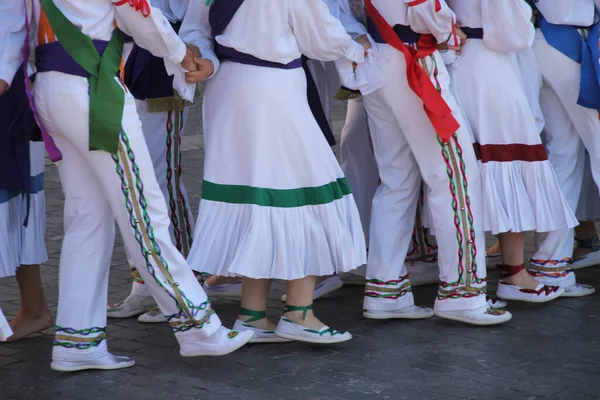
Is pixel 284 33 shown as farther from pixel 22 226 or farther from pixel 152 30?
pixel 22 226

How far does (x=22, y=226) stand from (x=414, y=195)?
1.73m

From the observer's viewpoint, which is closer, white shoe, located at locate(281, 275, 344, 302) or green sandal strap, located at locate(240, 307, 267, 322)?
green sandal strap, located at locate(240, 307, 267, 322)

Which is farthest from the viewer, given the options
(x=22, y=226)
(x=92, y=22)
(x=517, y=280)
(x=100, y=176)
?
(x=517, y=280)

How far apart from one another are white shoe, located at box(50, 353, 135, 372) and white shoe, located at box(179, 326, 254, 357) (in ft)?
0.76

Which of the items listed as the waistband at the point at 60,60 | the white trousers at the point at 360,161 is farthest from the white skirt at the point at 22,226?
the white trousers at the point at 360,161

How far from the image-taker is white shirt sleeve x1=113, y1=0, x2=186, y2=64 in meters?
4.34

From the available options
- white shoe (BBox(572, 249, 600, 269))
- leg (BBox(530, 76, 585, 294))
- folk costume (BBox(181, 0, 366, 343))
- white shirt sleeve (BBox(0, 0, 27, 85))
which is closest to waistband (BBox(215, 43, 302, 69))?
folk costume (BBox(181, 0, 366, 343))

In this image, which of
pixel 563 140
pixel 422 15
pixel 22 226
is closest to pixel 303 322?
pixel 22 226

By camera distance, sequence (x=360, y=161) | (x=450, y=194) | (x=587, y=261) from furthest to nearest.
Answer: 1. (x=587, y=261)
2. (x=360, y=161)
3. (x=450, y=194)

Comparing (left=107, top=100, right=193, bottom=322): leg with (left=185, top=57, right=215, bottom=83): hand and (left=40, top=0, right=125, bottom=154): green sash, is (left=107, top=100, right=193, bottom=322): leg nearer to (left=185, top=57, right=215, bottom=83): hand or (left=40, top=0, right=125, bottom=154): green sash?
(left=185, top=57, right=215, bottom=83): hand

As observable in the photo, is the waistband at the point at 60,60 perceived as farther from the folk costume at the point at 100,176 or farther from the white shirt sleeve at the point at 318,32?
the white shirt sleeve at the point at 318,32

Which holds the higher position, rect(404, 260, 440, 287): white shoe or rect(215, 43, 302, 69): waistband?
rect(215, 43, 302, 69): waistband

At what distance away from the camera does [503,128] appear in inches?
207

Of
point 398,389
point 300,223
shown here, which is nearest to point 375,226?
point 300,223
